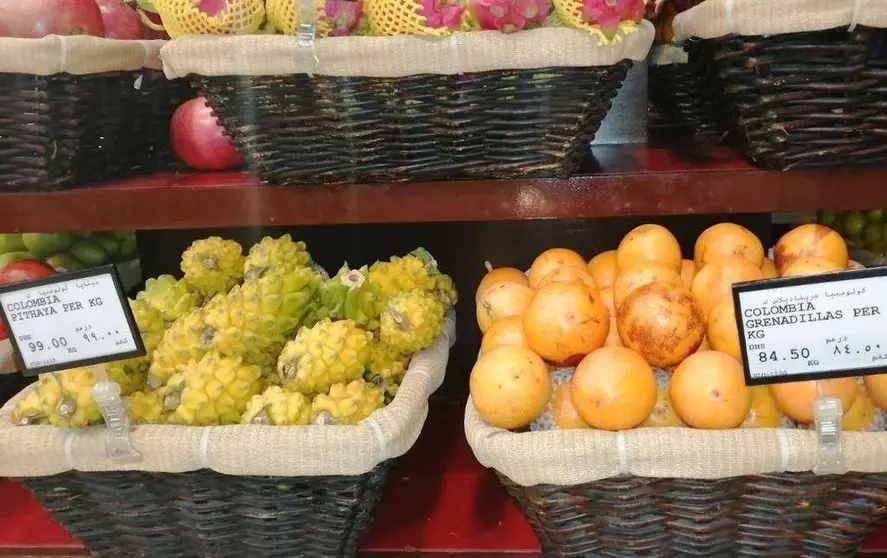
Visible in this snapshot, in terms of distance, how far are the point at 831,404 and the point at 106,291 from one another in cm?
83

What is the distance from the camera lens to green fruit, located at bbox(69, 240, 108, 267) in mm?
1521

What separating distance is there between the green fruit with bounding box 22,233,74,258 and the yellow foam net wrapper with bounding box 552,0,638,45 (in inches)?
43.4

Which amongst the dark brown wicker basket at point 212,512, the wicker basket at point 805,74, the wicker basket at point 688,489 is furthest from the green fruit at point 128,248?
the wicker basket at point 805,74

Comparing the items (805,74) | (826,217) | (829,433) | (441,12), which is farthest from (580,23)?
(826,217)

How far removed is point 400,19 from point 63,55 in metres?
0.43

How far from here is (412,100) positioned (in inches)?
36.7

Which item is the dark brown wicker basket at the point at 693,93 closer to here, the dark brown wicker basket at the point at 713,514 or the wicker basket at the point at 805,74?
the wicker basket at the point at 805,74

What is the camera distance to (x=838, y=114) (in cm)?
89

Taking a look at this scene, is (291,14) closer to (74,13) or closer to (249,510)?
(74,13)

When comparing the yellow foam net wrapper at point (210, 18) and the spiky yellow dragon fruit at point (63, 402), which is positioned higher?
the yellow foam net wrapper at point (210, 18)

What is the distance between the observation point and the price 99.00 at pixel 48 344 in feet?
3.10

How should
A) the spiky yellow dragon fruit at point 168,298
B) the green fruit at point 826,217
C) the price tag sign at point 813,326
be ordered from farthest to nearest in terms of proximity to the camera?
the green fruit at point 826,217 < the spiky yellow dragon fruit at point 168,298 < the price tag sign at point 813,326

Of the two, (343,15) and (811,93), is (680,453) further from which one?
(343,15)

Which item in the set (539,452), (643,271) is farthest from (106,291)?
(643,271)
